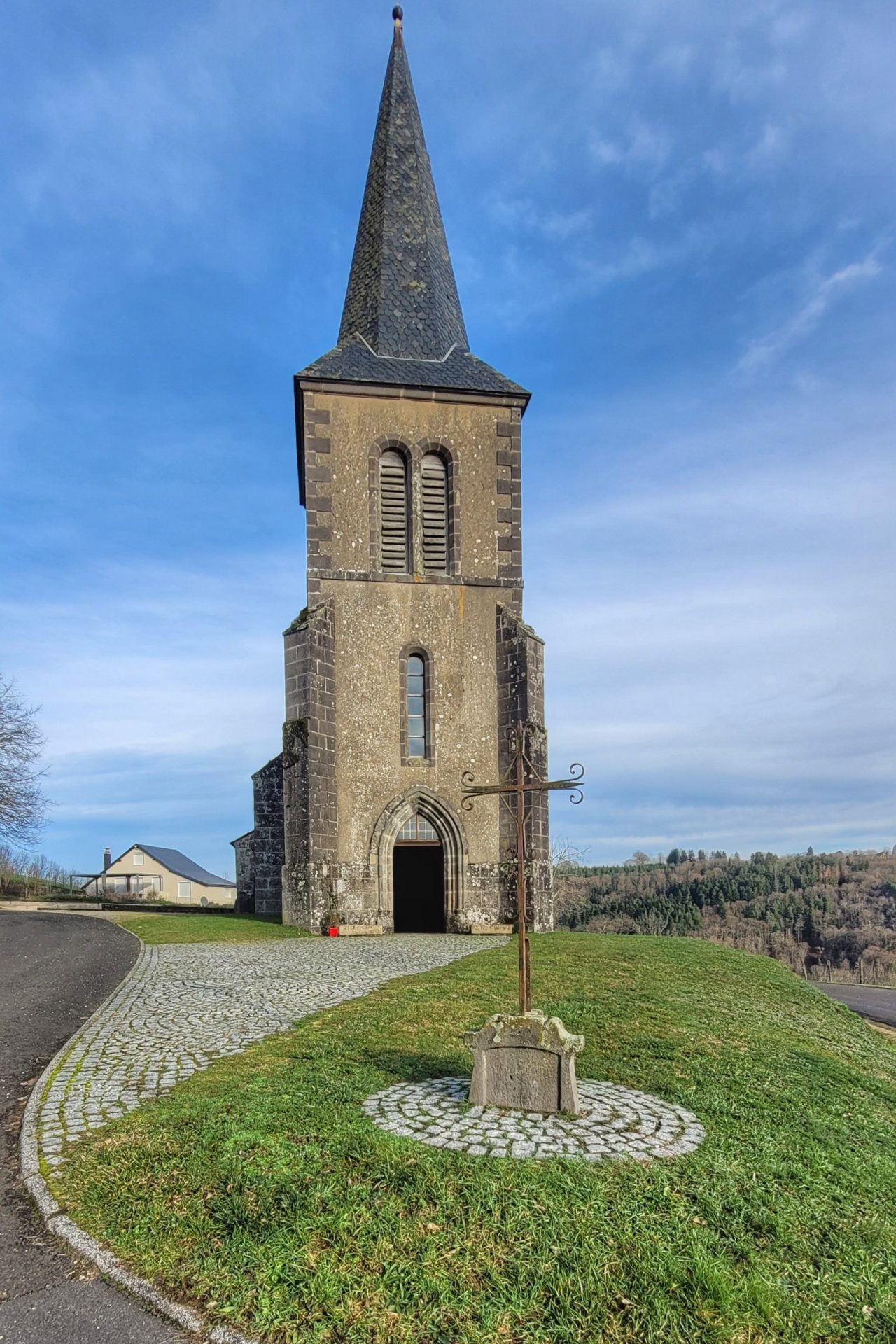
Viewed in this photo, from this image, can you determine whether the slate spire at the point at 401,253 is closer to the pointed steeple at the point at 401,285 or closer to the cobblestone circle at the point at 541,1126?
the pointed steeple at the point at 401,285

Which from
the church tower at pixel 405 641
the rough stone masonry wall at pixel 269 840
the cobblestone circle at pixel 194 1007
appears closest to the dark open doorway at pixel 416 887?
the church tower at pixel 405 641

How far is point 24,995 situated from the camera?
10.5 m

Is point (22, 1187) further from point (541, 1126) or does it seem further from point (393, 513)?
point (393, 513)

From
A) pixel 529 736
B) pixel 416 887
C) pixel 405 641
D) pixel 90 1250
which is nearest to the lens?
pixel 90 1250

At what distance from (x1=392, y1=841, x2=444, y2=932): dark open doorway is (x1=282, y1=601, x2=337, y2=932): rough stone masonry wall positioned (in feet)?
14.8

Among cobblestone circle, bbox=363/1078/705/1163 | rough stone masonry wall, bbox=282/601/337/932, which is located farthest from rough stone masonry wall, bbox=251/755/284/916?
cobblestone circle, bbox=363/1078/705/1163

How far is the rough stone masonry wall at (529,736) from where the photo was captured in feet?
62.5

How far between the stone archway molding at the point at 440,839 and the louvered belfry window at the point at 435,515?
17.1 feet

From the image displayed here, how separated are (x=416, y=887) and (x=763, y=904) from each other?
40.9 meters

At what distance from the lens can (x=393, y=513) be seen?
20.8m

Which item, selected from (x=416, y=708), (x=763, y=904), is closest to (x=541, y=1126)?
(x=416, y=708)

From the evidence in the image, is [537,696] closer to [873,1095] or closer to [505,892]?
[505,892]

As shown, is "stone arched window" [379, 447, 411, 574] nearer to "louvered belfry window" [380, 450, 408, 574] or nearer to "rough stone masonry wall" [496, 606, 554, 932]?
"louvered belfry window" [380, 450, 408, 574]

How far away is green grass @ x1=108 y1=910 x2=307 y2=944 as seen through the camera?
55.6ft
